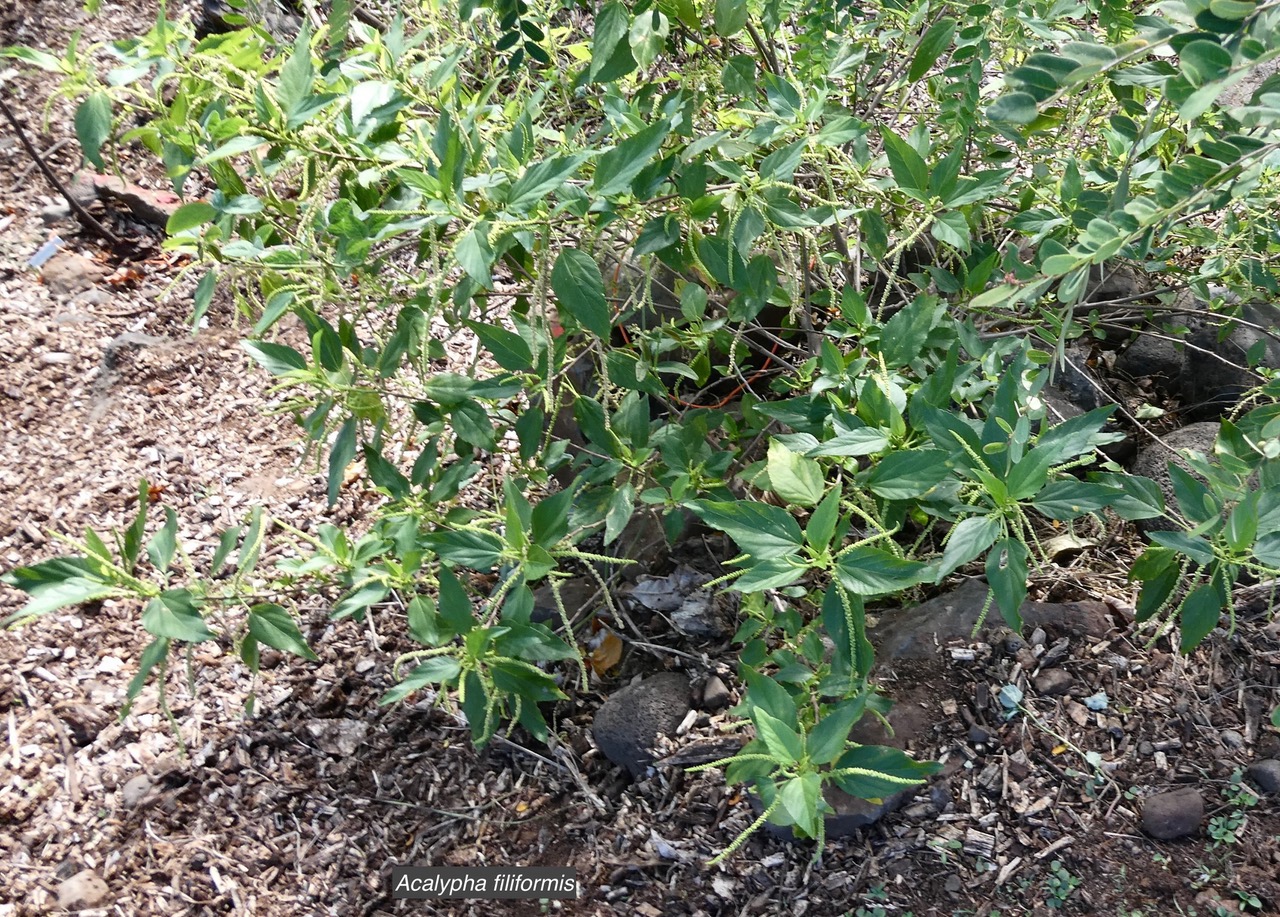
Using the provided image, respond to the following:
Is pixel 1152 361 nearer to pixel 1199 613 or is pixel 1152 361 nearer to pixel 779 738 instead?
pixel 1199 613

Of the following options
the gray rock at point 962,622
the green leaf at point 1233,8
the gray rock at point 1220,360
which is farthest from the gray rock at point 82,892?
the gray rock at point 1220,360

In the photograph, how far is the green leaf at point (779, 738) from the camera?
133 cm

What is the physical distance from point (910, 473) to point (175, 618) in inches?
45.1

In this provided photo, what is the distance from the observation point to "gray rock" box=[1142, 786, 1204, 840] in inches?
69.9

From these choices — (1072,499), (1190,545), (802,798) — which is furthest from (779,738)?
(1190,545)

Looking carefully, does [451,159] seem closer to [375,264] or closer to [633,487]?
[375,264]

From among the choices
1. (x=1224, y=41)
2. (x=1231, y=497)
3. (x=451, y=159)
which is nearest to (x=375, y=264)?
(x=451, y=159)

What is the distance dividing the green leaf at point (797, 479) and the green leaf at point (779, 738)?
1.01 ft

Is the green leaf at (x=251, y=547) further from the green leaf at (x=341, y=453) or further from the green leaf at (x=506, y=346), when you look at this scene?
the green leaf at (x=506, y=346)

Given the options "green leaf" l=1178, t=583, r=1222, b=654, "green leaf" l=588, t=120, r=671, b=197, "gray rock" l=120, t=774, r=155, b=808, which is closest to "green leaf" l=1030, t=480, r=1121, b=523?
"green leaf" l=1178, t=583, r=1222, b=654

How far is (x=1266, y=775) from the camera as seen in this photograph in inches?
71.3

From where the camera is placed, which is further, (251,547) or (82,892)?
(82,892)

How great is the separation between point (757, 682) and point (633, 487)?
0.50 meters

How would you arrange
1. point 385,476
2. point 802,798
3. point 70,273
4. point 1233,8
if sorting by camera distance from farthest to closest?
1. point 70,273
2. point 385,476
3. point 802,798
4. point 1233,8
